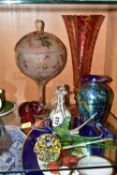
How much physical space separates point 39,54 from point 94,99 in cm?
16

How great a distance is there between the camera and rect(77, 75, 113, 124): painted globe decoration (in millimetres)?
661

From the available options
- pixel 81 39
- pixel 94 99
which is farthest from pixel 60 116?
pixel 81 39

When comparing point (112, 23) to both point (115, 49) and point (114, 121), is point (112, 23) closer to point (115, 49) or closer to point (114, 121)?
point (115, 49)

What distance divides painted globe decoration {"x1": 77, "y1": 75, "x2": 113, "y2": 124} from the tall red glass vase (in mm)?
73

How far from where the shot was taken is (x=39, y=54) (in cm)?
69

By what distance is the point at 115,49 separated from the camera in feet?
2.36

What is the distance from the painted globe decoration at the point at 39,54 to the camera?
0.69 metres

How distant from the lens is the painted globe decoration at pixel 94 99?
2.17 ft

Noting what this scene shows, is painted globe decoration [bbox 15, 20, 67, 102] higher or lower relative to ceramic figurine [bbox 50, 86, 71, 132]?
higher

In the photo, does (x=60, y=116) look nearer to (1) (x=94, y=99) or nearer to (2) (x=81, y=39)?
(1) (x=94, y=99)

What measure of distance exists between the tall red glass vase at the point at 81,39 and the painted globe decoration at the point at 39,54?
2.0 inches

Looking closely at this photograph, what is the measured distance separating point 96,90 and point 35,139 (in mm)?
173

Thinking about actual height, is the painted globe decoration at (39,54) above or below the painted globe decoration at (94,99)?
above

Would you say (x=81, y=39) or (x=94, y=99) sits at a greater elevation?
(x=81, y=39)
